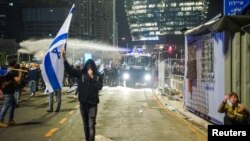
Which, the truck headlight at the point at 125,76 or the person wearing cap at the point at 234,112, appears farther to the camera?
the truck headlight at the point at 125,76

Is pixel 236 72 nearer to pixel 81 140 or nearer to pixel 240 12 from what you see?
pixel 240 12

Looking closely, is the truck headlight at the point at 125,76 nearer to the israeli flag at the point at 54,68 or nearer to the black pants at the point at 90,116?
the israeli flag at the point at 54,68

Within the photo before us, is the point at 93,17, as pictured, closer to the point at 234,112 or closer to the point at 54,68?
the point at 54,68

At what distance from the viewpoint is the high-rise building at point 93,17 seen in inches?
3989

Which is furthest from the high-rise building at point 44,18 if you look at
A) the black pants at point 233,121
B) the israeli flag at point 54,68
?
the black pants at point 233,121

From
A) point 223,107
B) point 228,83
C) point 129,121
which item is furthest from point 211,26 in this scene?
point 129,121

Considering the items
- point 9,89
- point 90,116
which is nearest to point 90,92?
point 90,116

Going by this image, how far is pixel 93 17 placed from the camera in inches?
4240

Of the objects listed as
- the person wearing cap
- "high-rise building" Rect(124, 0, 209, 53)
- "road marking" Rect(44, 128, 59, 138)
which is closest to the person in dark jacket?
"road marking" Rect(44, 128, 59, 138)

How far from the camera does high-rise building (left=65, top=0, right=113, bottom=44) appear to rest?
3989 inches

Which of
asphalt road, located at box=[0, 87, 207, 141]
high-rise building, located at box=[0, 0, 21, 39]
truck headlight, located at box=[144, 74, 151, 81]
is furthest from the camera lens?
high-rise building, located at box=[0, 0, 21, 39]

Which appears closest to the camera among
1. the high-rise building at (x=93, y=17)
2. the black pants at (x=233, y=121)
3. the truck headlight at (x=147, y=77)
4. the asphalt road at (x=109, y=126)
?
the black pants at (x=233, y=121)

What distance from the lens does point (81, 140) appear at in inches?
456

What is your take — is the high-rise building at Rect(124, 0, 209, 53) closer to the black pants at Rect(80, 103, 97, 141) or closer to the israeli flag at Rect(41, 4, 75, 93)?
the israeli flag at Rect(41, 4, 75, 93)
